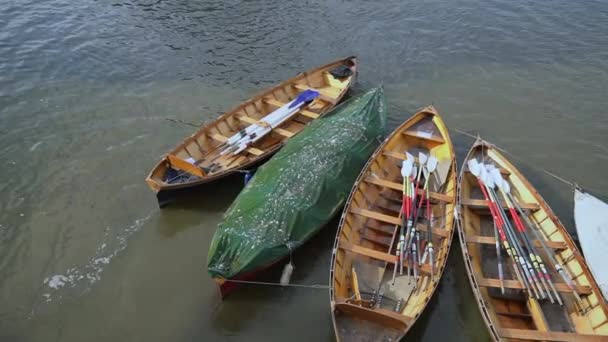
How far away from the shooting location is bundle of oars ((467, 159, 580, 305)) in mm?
9555

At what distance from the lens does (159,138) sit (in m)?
15.2

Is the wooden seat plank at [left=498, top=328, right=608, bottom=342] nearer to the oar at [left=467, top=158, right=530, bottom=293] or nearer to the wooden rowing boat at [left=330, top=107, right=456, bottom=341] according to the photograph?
the oar at [left=467, top=158, right=530, bottom=293]

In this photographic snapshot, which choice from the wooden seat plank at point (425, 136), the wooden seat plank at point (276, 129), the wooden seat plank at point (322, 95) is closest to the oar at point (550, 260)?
the wooden seat plank at point (425, 136)

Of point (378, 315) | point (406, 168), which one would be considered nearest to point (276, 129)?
point (406, 168)

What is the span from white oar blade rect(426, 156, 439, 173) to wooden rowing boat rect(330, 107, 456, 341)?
359 mm

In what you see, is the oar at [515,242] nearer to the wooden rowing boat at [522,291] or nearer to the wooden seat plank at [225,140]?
the wooden rowing boat at [522,291]

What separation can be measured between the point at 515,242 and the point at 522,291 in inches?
47.1

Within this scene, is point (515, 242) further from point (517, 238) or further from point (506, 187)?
point (506, 187)

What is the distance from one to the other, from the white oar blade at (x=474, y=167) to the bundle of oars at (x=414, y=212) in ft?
3.20

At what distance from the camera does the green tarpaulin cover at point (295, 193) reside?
9.97 m

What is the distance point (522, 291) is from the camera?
9.80 meters

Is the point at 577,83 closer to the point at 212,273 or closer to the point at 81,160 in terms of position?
the point at 212,273

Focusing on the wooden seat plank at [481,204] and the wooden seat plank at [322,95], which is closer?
the wooden seat plank at [481,204]

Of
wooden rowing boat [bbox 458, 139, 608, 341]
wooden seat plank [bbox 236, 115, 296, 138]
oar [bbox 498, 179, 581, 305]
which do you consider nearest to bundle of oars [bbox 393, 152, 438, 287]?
wooden rowing boat [bbox 458, 139, 608, 341]
